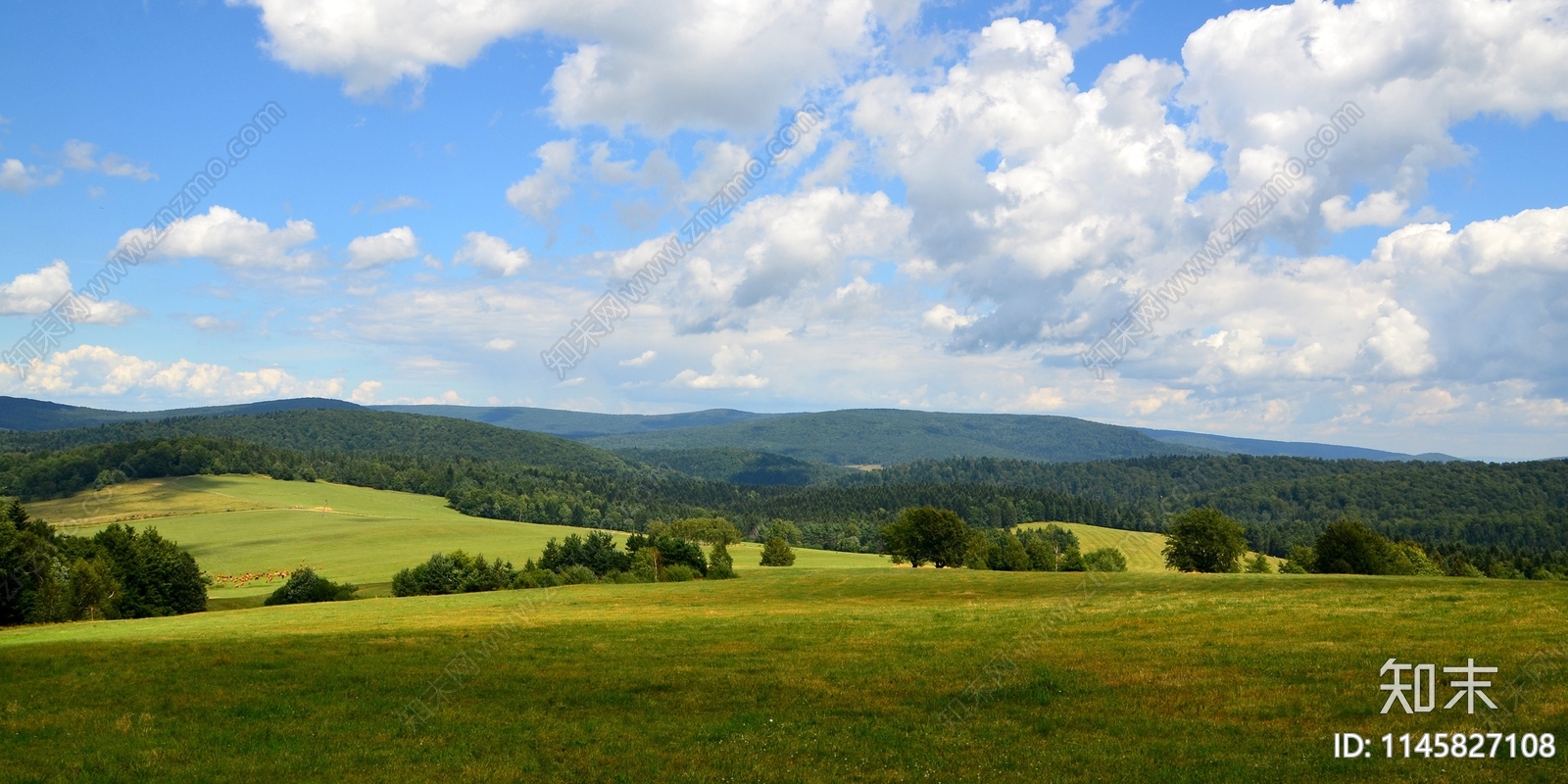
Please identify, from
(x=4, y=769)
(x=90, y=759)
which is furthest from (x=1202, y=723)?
(x=4, y=769)

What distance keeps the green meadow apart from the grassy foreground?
3.6 inches

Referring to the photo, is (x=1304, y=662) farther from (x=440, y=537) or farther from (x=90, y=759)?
(x=440, y=537)

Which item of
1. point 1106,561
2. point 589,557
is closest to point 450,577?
point 589,557

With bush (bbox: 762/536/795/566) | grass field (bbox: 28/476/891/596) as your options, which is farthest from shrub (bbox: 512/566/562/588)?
bush (bbox: 762/536/795/566)

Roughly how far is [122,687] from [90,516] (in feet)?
582

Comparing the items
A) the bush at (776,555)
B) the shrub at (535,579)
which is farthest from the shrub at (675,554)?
the bush at (776,555)

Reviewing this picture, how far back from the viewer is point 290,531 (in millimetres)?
145625

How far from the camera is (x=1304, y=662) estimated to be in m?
21.5

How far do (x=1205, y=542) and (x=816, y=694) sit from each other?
8128 centimetres

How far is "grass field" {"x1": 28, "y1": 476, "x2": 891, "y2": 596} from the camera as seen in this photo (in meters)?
119

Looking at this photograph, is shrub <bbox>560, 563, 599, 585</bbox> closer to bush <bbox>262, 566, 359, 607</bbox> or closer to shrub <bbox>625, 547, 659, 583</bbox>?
shrub <bbox>625, 547, 659, 583</bbox>

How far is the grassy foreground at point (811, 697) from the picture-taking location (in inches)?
588

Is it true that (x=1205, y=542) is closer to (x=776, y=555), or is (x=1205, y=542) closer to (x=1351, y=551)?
(x=1351, y=551)

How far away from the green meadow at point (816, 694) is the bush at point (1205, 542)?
156 ft
